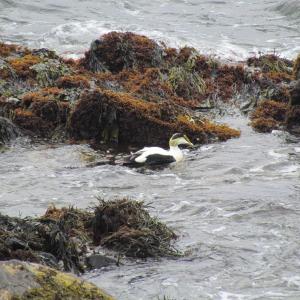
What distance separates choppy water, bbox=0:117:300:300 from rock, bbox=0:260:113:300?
129 centimetres

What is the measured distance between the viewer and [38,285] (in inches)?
160

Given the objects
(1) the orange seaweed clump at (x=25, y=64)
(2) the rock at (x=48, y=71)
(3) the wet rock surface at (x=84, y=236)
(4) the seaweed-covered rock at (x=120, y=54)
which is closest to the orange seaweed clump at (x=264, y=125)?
(4) the seaweed-covered rock at (x=120, y=54)

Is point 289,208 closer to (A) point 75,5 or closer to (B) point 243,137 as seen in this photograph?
(B) point 243,137

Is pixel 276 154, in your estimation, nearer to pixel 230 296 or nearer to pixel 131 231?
A: pixel 131 231

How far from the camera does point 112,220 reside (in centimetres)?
691

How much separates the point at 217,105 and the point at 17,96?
140 inches

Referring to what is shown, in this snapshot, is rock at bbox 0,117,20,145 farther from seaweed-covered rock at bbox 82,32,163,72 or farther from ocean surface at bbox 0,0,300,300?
seaweed-covered rock at bbox 82,32,163,72

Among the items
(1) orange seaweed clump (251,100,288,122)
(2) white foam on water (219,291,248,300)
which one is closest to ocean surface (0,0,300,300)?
(2) white foam on water (219,291,248,300)

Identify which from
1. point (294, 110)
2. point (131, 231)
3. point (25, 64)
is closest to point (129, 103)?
point (294, 110)

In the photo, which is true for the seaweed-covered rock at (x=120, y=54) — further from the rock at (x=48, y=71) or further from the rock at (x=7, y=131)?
the rock at (x=7, y=131)

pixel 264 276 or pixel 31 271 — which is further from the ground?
pixel 31 271

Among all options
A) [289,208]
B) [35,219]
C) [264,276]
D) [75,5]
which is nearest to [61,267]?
[35,219]

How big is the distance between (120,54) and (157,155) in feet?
15.6

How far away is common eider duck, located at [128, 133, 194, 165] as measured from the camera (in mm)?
9898
